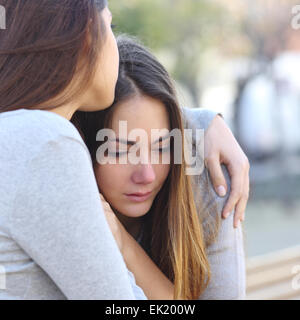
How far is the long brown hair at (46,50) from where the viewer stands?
Answer: 138cm

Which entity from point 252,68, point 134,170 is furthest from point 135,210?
point 252,68

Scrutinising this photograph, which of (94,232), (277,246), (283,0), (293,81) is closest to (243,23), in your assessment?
(283,0)

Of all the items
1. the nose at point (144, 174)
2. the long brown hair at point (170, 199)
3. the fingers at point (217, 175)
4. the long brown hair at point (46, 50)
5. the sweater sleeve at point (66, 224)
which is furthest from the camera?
the fingers at point (217, 175)

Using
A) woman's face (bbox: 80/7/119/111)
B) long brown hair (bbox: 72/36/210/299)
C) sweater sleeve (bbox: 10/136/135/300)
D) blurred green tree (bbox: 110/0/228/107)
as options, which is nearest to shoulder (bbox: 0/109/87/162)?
sweater sleeve (bbox: 10/136/135/300)

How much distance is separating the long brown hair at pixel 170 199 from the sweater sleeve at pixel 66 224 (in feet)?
2.42

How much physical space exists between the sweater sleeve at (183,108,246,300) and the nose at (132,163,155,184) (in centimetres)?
28

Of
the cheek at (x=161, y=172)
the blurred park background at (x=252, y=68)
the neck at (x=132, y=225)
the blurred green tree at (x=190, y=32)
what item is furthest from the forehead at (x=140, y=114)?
the blurred green tree at (x=190, y=32)

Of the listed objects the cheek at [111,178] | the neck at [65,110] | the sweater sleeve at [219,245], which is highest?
the neck at [65,110]

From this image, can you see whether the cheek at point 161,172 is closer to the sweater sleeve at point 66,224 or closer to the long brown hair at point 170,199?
the long brown hair at point 170,199

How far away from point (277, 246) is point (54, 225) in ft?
20.2

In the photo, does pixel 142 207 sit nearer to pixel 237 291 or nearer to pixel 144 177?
pixel 144 177

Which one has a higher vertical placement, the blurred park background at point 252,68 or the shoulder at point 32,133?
the blurred park background at point 252,68

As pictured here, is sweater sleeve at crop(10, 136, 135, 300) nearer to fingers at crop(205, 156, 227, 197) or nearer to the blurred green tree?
fingers at crop(205, 156, 227, 197)

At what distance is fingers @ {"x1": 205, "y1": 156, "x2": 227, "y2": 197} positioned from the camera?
2051 mm
